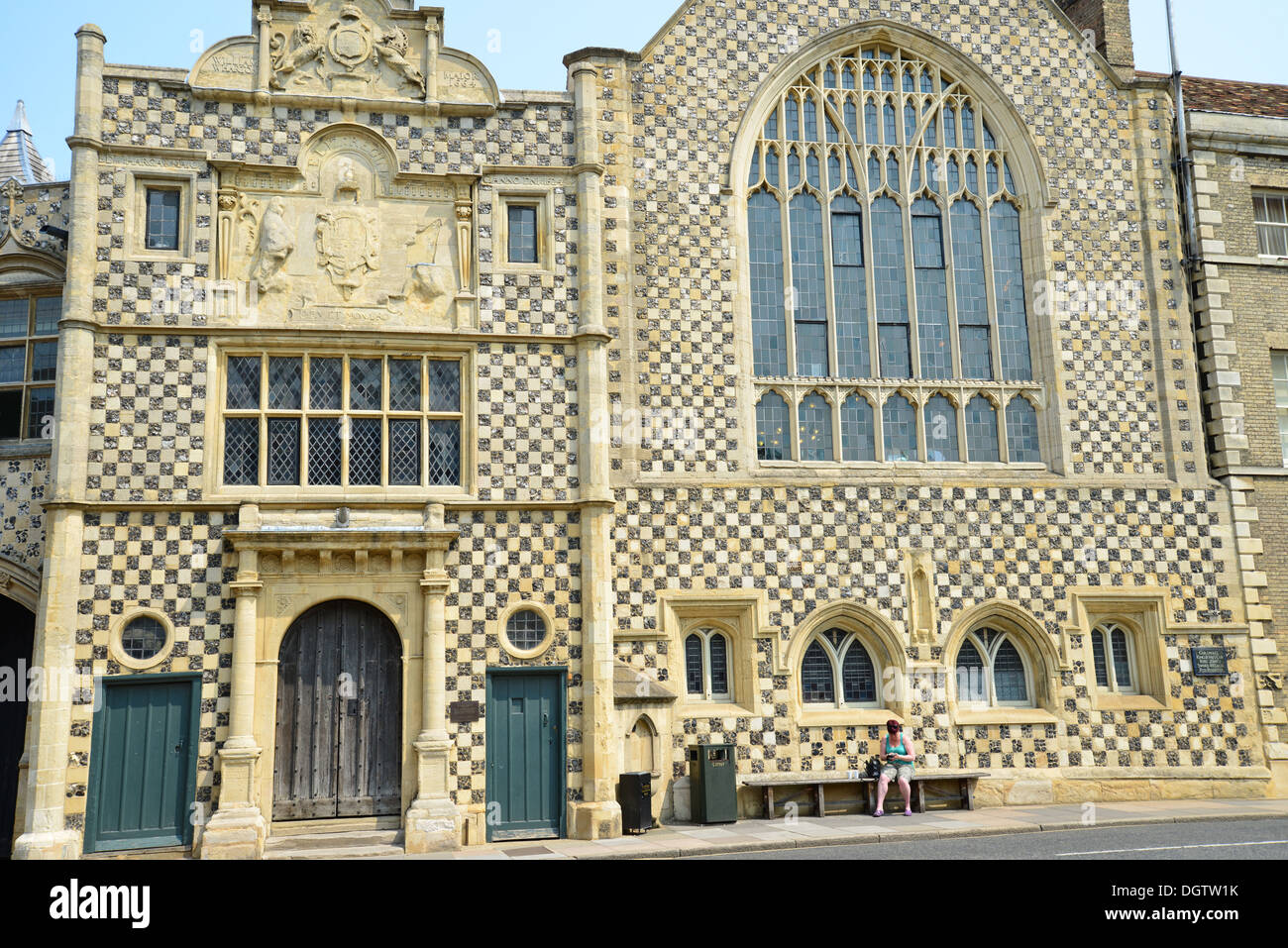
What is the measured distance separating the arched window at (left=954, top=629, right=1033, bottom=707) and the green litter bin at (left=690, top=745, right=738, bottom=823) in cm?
429

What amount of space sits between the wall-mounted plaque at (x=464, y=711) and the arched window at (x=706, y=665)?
352 cm

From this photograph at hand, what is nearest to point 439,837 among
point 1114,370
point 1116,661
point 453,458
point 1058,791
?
point 453,458

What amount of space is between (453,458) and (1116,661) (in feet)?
37.7

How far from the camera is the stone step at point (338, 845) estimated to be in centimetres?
1278

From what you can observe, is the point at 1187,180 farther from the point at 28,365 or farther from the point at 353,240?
the point at 28,365

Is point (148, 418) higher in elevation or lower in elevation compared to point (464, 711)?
higher

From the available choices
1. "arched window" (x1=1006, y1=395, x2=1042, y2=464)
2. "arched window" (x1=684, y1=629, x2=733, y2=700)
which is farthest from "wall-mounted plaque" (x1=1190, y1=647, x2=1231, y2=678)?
"arched window" (x1=684, y1=629, x2=733, y2=700)

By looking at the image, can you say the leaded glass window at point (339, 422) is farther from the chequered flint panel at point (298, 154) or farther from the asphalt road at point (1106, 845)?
the asphalt road at point (1106, 845)

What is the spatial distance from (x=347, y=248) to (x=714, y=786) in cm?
945

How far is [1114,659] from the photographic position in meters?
17.7

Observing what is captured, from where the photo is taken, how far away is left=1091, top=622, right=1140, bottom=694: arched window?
17.6 metres

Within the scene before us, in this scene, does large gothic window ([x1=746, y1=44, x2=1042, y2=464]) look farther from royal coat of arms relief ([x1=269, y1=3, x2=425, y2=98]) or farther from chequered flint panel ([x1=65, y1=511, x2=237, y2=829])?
chequered flint panel ([x1=65, y1=511, x2=237, y2=829])

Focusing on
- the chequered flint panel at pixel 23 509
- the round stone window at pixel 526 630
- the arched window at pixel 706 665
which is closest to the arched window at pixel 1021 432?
the arched window at pixel 706 665

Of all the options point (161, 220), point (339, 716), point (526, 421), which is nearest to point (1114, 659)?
point (526, 421)
